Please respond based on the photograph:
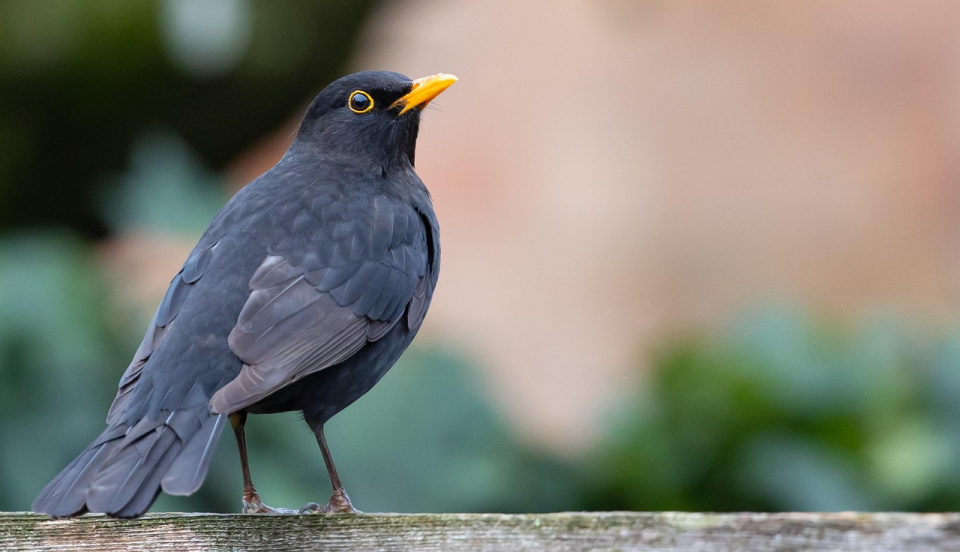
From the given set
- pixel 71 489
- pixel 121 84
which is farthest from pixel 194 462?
pixel 121 84

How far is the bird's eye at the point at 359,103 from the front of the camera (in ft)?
11.9

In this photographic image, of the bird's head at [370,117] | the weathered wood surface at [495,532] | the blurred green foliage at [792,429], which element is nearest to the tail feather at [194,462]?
the weathered wood surface at [495,532]

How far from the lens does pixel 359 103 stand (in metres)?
3.62

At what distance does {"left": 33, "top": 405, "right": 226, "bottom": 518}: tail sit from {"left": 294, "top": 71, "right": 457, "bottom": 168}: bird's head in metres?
1.21

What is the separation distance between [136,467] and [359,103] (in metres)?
1.63

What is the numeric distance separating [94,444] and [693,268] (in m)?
8.97

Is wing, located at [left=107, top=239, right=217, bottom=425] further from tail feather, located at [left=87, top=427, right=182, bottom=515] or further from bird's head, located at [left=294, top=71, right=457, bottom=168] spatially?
bird's head, located at [left=294, top=71, right=457, bottom=168]

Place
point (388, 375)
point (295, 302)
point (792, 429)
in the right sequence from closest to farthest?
point (295, 302)
point (792, 429)
point (388, 375)

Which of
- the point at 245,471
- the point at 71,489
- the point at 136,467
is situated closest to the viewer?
the point at 71,489

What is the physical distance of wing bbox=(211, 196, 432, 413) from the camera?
2770mm

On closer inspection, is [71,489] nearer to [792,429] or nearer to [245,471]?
[245,471]

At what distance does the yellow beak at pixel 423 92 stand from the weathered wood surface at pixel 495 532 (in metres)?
1.54

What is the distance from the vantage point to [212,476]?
4566 millimetres

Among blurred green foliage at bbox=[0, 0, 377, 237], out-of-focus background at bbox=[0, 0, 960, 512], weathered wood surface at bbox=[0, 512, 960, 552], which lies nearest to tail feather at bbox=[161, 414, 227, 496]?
weathered wood surface at bbox=[0, 512, 960, 552]
